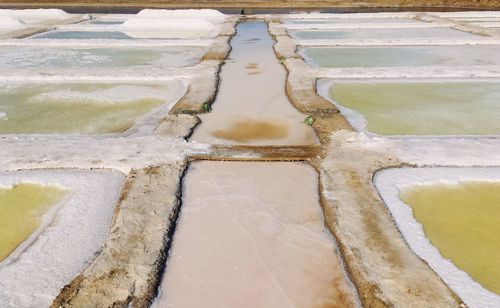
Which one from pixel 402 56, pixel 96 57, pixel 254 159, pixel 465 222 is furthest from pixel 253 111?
pixel 96 57

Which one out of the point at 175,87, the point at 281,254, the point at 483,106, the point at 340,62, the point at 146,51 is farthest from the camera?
the point at 146,51

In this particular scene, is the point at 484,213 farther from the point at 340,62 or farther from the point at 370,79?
the point at 340,62

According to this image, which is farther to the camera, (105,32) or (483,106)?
(105,32)

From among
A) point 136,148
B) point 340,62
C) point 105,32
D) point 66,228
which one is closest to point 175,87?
point 136,148

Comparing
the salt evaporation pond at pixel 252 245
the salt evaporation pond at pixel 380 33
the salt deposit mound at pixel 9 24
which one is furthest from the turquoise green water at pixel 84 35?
the salt evaporation pond at pixel 252 245

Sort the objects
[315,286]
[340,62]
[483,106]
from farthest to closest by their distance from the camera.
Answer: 1. [340,62]
2. [483,106]
3. [315,286]

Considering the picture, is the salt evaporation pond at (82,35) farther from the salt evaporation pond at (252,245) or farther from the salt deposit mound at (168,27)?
the salt evaporation pond at (252,245)

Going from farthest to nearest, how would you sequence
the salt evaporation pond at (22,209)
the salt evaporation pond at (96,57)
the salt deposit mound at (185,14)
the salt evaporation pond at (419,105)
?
the salt deposit mound at (185,14) < the salt evaporation pond at (96,57) < the salt evaporation pond at (419,105) < the salt evaporation pond at (22,209)
